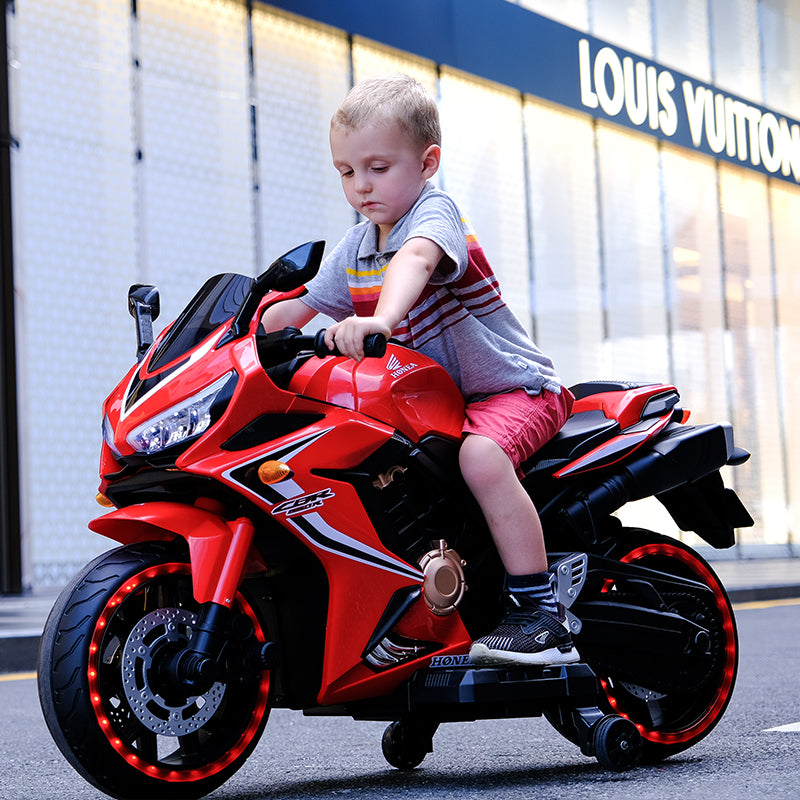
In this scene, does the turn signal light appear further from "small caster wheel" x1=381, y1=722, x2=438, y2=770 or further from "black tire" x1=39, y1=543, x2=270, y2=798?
"small caster wheel" x1=381, y1=722, x2=438, y2=770

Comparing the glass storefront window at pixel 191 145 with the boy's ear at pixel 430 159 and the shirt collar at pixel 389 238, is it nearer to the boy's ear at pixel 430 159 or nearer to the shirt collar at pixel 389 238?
the shirt collar at pixel 389 238

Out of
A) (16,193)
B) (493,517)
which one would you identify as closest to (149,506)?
(493,517)

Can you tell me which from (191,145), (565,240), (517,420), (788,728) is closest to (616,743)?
(517,420)

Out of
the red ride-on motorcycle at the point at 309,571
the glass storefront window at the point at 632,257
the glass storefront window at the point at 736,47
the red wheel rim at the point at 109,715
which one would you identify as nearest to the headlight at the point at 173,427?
the red ride-on motorcycle at the point at 309,571

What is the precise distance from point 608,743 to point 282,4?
1012 centimetres

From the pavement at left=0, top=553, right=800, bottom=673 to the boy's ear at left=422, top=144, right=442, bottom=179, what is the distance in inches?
178

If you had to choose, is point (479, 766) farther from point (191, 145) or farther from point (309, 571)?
point (191, 145)

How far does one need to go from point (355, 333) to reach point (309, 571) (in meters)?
0.63

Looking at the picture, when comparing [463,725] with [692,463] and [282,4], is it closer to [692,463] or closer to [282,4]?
[692,463]

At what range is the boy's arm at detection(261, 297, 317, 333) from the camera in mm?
3457

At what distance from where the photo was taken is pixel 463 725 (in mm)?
4547

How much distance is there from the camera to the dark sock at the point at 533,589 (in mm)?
3182

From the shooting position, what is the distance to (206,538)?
278 centimetres

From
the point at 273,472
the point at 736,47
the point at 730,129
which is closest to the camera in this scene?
the point at 273,472
